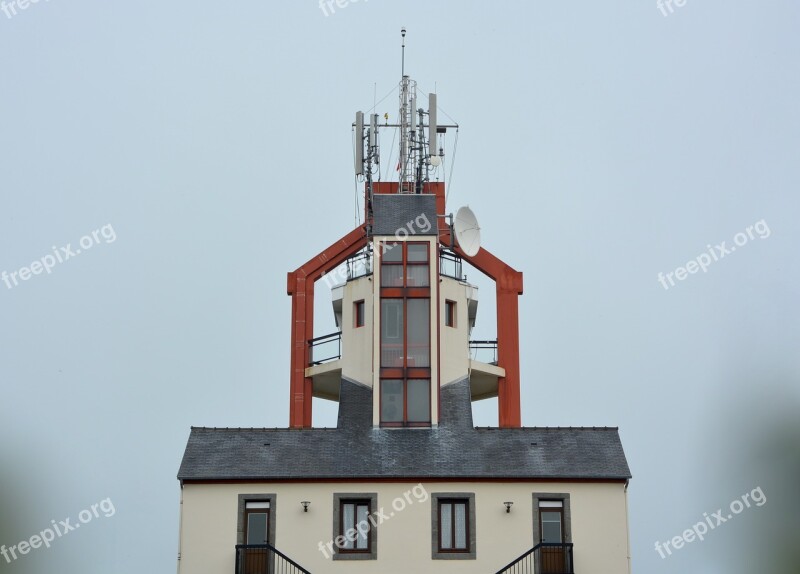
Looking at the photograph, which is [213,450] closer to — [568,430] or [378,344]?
[378,344]

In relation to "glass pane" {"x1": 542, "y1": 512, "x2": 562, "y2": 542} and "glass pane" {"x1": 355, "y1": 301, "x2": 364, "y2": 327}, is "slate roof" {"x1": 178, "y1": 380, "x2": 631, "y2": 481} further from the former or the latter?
"glass pane" {"x1": 355, "y1": 301, "x2": 364, "y2": 327}

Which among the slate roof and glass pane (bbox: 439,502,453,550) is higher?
the slate roof

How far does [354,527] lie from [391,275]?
11.1 metres

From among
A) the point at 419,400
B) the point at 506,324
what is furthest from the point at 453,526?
the point at 506,324

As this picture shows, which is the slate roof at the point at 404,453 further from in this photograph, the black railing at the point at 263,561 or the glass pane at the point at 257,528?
the black railing at the point at 263,561

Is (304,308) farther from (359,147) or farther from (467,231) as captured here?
(467,231)

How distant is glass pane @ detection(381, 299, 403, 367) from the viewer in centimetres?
7388

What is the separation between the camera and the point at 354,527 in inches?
2699

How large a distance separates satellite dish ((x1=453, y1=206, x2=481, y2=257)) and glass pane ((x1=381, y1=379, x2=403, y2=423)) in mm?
6472

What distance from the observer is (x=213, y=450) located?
2751 inches

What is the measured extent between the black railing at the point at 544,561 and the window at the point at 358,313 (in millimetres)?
13834

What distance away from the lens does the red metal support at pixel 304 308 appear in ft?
264

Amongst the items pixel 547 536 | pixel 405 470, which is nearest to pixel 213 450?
pixel 405 470

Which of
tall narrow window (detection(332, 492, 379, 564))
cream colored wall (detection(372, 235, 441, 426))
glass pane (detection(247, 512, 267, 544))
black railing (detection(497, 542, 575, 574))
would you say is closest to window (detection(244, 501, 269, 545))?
glass pane (detection(247, 512, 267, 544))
